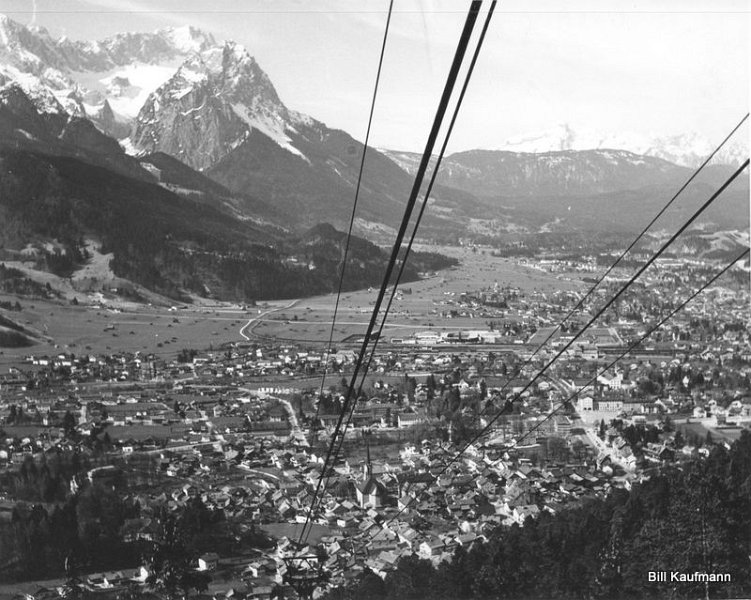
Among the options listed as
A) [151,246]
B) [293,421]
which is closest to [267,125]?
[151,246]

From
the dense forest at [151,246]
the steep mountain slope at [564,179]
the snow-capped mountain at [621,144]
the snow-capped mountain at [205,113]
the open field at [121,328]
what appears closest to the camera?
the open field at [121,328]

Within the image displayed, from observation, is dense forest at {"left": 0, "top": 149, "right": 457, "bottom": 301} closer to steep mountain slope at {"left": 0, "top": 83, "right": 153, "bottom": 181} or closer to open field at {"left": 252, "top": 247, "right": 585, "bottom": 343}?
open field at {"left": 252, "top": 247, "right": 585, "bottom": 343}

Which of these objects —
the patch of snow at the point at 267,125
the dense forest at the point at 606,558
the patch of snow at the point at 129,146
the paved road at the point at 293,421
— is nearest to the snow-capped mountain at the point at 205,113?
the patch of snow at the point at 267,125

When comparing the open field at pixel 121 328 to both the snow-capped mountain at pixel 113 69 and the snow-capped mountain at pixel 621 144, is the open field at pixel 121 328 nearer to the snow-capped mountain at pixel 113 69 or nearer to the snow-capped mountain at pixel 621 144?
the snow-capped mountain at pixel 113 69

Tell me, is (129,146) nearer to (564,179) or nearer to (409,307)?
(409,307)

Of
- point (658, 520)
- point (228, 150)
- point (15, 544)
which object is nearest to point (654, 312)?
point (658, 520)
